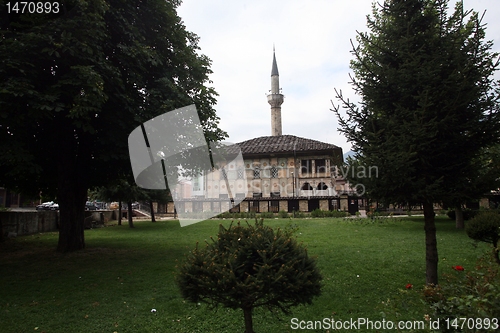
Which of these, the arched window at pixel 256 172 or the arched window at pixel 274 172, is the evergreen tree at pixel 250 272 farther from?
the arched window at pixel 256 172

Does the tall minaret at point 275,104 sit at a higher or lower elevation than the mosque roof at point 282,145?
higher

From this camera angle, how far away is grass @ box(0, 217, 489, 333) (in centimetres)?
599

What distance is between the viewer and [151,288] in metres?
8.09

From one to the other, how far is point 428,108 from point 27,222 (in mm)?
23368

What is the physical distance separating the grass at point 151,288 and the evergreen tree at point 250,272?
3.20 feet

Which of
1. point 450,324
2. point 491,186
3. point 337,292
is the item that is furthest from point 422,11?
point 450,324

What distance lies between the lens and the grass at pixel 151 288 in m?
5.99

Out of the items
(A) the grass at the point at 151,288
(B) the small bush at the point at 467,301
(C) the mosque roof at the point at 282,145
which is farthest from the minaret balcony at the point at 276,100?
(B) the small bush at the point at 467,301

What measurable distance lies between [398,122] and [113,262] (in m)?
9.76

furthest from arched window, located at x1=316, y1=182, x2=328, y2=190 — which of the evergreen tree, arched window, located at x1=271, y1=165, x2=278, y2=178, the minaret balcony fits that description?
the evergreen tree

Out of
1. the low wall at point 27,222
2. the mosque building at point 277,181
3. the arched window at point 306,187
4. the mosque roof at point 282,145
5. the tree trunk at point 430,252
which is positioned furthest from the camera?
the arched window at point 306,187

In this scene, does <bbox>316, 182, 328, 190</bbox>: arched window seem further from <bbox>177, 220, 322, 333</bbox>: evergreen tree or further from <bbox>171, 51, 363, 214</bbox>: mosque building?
<bbox>177, 220, 322, 333</bbox>: evergreen tree

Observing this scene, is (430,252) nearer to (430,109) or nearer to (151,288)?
(430,109)

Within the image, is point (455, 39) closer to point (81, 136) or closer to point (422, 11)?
point (422, 11)
